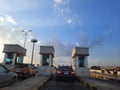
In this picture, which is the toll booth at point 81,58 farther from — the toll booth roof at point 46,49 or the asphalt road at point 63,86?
the asphalt road at point 63,86

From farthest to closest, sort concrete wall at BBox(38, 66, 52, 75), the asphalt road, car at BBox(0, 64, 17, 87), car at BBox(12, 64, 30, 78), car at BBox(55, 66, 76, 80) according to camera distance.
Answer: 1. concrete wall at BBox(38, 66, 52, 75)
2. car at BBox(12, 64, 30, 78)
3. car at BBox(55, 66, 76, 80)
4. the asphalt road
5. car at BBox(0, 64, 17, 87)

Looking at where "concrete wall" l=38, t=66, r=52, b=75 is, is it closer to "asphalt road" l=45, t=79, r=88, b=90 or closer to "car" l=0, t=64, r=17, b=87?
"asphalt road" l=45, t=79, r=88, b=90

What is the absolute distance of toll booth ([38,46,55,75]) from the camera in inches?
1085

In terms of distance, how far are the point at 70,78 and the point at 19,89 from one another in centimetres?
844

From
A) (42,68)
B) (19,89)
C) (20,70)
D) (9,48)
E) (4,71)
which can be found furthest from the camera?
(9,48)

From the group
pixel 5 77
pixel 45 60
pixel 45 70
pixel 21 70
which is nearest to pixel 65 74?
pixel 21 70

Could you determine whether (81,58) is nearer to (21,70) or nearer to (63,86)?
(21,70)

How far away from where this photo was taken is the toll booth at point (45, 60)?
2755cm

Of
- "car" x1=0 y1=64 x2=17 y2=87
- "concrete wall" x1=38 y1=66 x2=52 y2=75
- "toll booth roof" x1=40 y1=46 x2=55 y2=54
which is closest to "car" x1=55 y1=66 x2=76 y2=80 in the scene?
"car" x1=0 y1=64 x2=17 y2=87

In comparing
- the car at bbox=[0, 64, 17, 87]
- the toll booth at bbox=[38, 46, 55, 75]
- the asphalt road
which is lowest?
the asphalt road

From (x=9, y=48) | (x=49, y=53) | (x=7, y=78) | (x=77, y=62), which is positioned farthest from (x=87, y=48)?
(x=7, y=78)

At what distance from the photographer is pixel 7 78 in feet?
36.6

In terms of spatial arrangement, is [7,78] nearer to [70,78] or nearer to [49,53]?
[70,78]

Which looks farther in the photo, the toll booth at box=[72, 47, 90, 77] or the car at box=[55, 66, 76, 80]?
the toll booth at box=[72, 47, 90, 77]
